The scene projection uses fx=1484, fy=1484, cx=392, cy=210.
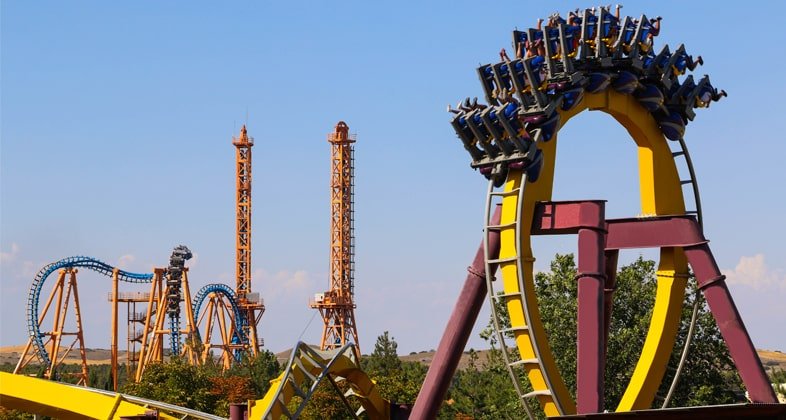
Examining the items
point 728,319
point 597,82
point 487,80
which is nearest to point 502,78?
point 487,80

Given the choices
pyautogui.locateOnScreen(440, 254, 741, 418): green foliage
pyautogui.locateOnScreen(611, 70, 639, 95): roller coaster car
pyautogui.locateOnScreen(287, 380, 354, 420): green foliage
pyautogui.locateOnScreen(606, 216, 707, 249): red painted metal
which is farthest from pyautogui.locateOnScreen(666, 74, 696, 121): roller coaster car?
pyautogui.locateOnScreen(287, 380, 354, 420): green foliage

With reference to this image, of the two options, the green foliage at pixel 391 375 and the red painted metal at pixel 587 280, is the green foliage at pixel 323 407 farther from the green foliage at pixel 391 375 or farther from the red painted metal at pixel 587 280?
the red painted metal at pixel 587 280

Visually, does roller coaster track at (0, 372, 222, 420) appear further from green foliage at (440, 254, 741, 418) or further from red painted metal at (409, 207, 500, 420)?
green foliage at (440, 254, 741, 418)

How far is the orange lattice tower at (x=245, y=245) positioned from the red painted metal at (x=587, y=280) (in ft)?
261

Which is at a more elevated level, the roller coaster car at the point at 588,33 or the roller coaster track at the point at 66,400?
the roller coaster car at the point at 588,33

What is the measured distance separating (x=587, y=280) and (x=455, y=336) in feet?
10.2

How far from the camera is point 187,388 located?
6806 cm

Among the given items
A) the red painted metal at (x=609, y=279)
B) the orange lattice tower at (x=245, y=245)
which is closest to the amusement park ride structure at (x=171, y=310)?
the orange lattice tower at (x=245, y=245)

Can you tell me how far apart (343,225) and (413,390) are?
1451 inches

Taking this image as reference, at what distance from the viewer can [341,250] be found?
104m

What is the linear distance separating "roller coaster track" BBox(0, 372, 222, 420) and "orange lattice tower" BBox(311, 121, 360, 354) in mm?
67119

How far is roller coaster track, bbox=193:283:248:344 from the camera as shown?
105m

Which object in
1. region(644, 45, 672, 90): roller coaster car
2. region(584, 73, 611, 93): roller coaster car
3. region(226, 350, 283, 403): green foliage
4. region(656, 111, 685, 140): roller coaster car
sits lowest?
region(226, 350, 283, 403): green foliage

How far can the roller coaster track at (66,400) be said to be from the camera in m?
34.8
